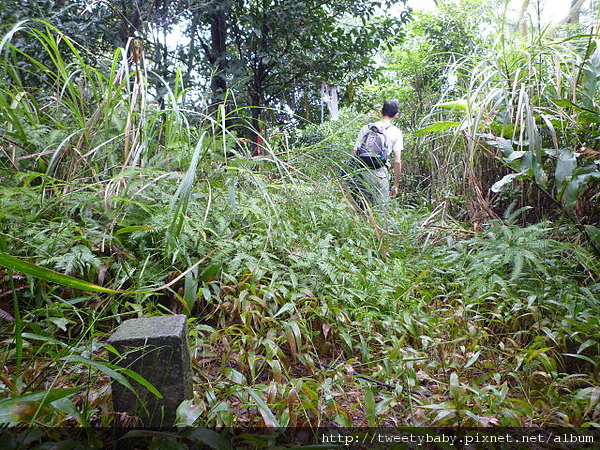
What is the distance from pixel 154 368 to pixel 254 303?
1.71 feet

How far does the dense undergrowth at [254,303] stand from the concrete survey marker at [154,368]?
4cm

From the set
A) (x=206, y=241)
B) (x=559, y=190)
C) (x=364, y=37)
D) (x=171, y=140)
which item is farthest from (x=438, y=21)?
(x=206, y=241)

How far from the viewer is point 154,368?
2.87ft

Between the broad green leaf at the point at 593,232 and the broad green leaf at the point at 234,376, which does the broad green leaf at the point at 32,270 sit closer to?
the broad green leaf at the point at 234,376

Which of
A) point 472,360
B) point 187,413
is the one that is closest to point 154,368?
point 187,413

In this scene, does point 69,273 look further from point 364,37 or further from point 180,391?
point 364,37

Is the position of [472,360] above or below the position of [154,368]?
below

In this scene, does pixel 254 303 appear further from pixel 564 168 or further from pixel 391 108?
pixel 391 108

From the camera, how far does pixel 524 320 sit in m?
1.60

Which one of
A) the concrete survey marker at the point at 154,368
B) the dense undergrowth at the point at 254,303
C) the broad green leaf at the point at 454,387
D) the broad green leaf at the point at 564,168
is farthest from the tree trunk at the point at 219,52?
the broad green leaf at the point at 454,387

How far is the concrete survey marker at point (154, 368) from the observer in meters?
0.87

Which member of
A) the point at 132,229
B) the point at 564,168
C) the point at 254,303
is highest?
the point at 564,168

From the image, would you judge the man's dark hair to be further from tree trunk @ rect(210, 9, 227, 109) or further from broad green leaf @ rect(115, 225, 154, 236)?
broad green leaf @ rect(115, 225, 154, 236)

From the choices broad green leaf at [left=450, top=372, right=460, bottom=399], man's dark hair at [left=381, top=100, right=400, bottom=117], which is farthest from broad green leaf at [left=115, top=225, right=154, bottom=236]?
man's dark hair at [left=381, top=100, right=400, bottom=117]
